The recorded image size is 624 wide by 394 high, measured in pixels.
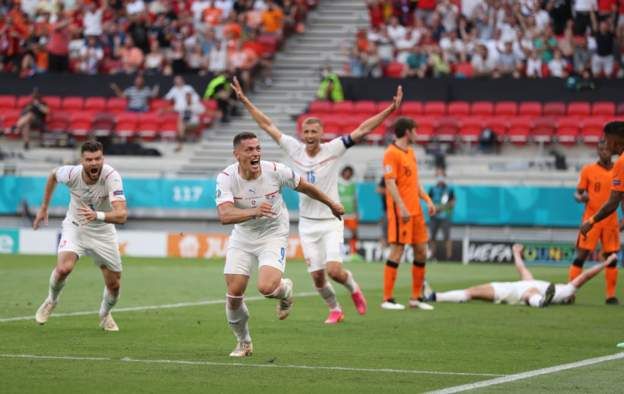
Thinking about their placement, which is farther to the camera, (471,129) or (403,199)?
(471,129)

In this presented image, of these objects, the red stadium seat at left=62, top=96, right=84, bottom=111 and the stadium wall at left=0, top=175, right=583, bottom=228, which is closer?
the stadium wall at left=0, top=175, right=583, bottom=228

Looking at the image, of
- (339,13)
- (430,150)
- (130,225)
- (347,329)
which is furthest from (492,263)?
(347,329)

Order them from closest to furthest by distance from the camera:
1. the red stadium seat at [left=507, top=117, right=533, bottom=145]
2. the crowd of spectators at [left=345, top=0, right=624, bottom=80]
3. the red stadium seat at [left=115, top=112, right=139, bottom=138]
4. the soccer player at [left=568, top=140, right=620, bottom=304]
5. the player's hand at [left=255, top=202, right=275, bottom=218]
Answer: the player's hand at [left=255, top=202, right=275, bottom=218] < the soccer player at [left=568, top=140, right=620, bottom=304] < the red stadium seat at [left=507, top=117, right=533, bottom=145] < the crowd of spectators at [left=345, top=0, right=624, bottom=80] < the red stadium seat at [left=115, top=112, right=139, bottom=138]

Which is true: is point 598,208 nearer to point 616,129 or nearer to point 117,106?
point 616,129

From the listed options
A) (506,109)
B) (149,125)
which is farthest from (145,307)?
(149,125)

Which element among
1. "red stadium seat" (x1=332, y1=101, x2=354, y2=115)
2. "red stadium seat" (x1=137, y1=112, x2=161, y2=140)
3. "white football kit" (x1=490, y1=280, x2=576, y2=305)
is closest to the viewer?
"white football kit" (x1=490, y1=280, x2=576, y2=305)

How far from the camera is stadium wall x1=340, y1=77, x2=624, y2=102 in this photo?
33.7 meters

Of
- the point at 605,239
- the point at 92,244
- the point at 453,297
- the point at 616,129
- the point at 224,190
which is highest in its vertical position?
the point at 616,129

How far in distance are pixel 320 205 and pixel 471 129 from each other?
18426 millimetres

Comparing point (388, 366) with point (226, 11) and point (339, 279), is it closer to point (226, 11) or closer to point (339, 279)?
point (339, 279)

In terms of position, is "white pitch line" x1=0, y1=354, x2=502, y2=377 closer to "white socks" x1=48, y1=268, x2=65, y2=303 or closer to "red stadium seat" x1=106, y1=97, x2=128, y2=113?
"white socks" x1=48, y1=268, x2=65, y2=303

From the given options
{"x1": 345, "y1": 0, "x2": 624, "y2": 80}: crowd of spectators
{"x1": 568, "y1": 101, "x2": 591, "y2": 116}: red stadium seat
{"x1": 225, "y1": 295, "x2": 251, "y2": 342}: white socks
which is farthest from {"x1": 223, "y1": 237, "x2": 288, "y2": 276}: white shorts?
{"x1": 345, "y1": 0, "x2": 624, "y2": 80}: crowd of spectators

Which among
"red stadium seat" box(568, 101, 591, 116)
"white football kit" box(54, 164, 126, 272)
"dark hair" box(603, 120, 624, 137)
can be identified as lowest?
"red stadium seat" box(568, 101, 591, 116)

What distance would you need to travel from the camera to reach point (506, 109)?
34.3 meters
